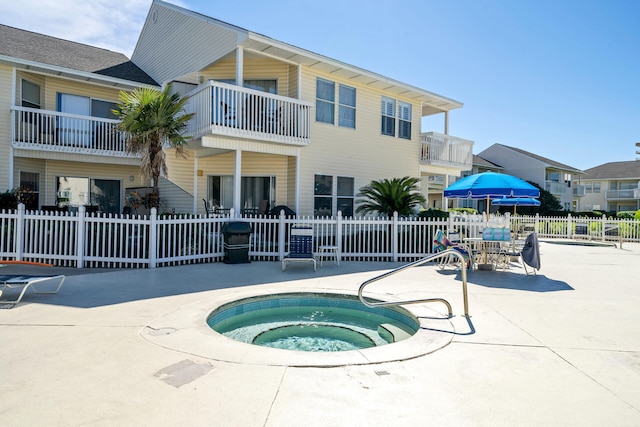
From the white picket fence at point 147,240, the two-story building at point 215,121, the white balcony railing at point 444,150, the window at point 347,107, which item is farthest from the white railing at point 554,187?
the white picket fence at point 147,240

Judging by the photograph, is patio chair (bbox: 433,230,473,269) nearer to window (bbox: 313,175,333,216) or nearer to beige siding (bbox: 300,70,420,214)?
window (bbox: 313,175,333,216)

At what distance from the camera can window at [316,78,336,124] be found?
1425 cm

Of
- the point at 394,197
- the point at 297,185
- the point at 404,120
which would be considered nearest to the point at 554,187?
the point at 404,120

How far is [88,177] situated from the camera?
16.2 m

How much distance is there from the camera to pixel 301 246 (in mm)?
10172

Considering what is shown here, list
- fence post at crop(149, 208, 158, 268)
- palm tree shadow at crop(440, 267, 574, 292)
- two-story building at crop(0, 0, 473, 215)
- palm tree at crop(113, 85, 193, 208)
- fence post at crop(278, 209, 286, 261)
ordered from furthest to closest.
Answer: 1. two-story building at crop(0, 0, 473, 215)
2. palm tree at crop(113, 85, 193, 208)
3. fence post at crop(278, 209, 286, 261)
4. fence post at crop(149, 208, 158, 268)
5. palm tree shadow at crop(440, 267, 574, 292)

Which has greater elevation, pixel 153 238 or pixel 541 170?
pixel 541 170

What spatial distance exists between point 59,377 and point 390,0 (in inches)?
492

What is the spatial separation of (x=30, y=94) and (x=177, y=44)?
5.85m

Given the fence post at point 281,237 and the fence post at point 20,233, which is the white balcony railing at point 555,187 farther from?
the fence post at point 20,233

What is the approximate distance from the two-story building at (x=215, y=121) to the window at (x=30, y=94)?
0.04m

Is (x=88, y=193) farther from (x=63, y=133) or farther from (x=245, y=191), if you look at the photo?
(x=245, y=191)

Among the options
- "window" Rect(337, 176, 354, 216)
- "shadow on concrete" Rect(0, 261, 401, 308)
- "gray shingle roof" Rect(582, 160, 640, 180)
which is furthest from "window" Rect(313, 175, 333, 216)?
"gray shingle roof" Rect(582, 160, 640, 180)

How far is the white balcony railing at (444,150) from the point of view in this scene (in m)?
18.0
